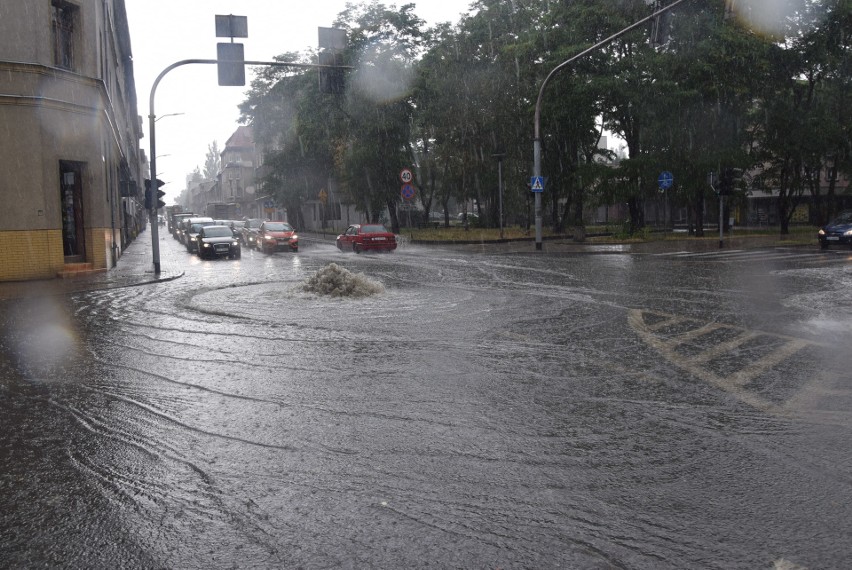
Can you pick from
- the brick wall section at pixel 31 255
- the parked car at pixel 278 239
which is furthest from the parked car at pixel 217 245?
the brick wall section at pixel 31 255

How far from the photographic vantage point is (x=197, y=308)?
13.8 metres

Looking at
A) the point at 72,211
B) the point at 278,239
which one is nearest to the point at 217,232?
the point at 278,239

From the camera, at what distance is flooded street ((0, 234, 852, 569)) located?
363 centimetres

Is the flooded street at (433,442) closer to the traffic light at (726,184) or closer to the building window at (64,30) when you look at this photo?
the building window at (64,30)

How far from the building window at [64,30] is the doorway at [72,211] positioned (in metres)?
3.15

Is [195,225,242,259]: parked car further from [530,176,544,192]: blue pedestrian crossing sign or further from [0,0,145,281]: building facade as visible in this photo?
[530,176,544,192]: blue pedestrian crossing sign

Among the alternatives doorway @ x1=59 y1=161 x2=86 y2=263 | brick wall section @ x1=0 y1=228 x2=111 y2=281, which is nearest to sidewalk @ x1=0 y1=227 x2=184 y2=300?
brick wall section @ x1=0 y1=228 x2=111 y2=281

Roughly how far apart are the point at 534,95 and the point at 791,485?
3601cm

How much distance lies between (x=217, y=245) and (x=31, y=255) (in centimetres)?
1143

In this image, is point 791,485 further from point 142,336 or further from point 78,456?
point 142,336

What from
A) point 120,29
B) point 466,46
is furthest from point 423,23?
point 120,29

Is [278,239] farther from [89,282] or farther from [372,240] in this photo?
[89,282]

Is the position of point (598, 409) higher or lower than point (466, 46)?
lower

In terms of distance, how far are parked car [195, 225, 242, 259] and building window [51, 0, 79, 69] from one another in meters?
10.9
